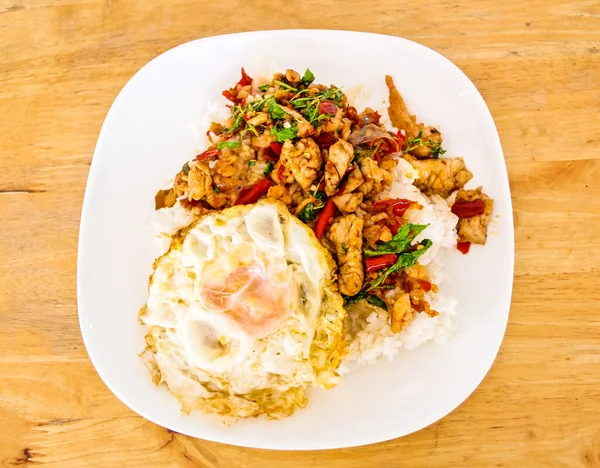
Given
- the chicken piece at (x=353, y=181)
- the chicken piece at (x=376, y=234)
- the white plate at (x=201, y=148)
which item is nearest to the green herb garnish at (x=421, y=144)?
the white plate at (x=201, y=148)

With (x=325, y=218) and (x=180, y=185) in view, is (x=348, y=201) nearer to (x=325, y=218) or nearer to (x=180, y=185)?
(x=325, y=218)

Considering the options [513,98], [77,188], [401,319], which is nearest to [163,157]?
[77,188]

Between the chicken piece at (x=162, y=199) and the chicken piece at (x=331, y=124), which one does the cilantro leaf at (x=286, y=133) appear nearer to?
the chicken piece at (x=331, y=124)

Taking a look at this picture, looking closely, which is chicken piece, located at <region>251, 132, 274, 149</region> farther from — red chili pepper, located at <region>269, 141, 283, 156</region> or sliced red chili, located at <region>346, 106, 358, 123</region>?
sliced red chili, located at <region>346, 106, 358, 123</region>

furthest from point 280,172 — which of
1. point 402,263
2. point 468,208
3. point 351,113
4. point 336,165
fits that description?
point 468,208

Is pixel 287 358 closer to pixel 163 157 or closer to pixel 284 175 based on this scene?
pixel 284 175

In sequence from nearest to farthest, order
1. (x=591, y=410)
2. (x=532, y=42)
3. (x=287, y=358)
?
(x=287, y=358) < (x=591, y=410) < (x=532, y=42)
